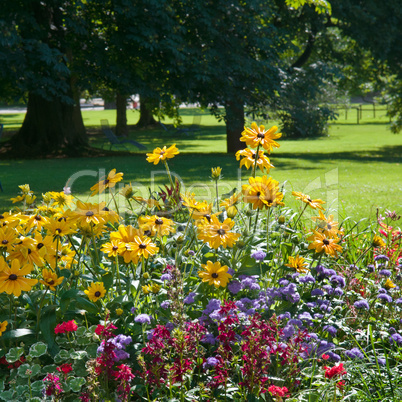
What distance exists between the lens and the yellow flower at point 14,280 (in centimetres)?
226

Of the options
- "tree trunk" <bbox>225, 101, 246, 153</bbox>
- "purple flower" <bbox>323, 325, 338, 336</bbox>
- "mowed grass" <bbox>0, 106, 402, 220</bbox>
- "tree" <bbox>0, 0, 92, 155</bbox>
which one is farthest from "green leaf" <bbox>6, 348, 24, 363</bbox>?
"tree trunk" <bbox>225, 101, 246, 153</bbox>

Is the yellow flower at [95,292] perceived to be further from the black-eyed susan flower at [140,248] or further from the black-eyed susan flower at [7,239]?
the black-eyed susan flower at [7,239]

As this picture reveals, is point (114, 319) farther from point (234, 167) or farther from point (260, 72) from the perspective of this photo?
point (260, 72)

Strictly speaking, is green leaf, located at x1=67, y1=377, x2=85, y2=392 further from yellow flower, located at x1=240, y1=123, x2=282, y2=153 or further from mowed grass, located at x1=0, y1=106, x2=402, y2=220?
mowed grass, located at x1=0, y1=106, x2=402, y2=220

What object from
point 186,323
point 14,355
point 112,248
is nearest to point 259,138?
point 112,248

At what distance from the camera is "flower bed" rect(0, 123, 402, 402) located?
7.20 feet

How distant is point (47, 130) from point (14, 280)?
13.0m

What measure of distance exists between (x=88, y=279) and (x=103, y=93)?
60.3ft

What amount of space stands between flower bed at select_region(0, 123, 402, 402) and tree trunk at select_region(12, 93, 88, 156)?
Result: 11.8 meters

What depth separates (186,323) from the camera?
91.1 inches

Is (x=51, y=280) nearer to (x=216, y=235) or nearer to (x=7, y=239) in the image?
(x=7, y=239)

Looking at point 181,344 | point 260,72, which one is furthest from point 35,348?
point 260,72

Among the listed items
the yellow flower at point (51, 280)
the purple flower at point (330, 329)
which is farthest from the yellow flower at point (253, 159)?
the yellow flower at point (51, 280)

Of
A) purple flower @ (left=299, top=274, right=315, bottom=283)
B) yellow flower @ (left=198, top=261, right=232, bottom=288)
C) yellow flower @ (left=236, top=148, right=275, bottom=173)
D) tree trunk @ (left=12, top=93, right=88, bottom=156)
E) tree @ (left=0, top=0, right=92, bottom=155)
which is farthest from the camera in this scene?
tree trunk @ (left=12, top=93, right=88, bottom=156)
